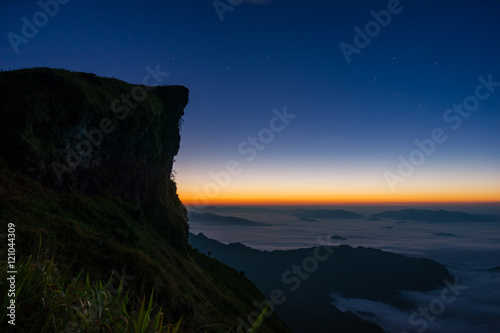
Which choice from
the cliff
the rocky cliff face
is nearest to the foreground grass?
the cliff

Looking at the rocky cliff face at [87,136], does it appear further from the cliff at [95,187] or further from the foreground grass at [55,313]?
the foreground grass at [55,313]

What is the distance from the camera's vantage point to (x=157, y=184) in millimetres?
25875

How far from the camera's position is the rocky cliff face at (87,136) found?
1325cm

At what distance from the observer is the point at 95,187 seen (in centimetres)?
1788

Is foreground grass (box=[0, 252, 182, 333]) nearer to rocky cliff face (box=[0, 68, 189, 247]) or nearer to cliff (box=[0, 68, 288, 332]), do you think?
cliff (box=[0, 68, 288, 332])

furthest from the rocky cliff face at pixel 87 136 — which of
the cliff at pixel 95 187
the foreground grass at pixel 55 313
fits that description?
the foreground grass at pixel 55 313

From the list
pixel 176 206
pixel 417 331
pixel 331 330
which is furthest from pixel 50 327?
pixel 417 331

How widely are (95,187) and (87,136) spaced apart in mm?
3470

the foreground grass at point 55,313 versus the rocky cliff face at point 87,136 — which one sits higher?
the rocky cliff face at point 87,136

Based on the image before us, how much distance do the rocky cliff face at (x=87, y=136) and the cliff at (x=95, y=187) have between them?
0.06m

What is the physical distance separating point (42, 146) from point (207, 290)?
1500cm

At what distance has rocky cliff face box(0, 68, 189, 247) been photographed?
13.2 m

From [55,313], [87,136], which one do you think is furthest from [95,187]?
[55,313]

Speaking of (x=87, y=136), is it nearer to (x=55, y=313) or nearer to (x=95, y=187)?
(x=95, y=187)
